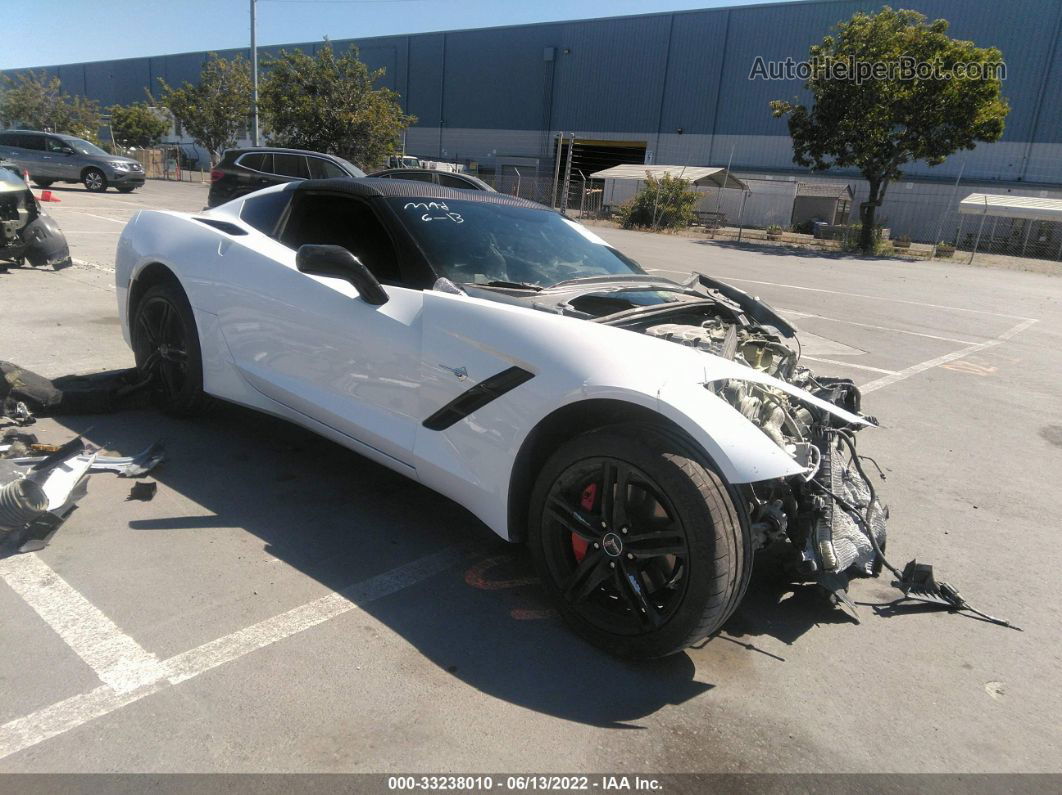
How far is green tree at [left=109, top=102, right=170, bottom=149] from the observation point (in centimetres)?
5191

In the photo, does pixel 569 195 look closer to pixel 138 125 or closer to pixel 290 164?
pixel 290 164

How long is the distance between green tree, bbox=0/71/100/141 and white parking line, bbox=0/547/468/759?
5854 cm

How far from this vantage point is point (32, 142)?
24938mm

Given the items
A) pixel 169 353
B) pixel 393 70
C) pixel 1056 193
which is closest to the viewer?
pixel 169 353

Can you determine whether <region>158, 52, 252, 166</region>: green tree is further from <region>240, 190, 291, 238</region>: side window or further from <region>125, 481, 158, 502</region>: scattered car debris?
<region>125, 481, 158, 502</region>: scattered car debris

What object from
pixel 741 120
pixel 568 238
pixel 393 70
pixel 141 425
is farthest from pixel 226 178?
pixel 393 70

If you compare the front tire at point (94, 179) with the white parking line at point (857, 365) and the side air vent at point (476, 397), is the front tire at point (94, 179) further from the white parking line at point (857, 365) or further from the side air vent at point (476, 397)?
the side air vent at point (476, 397)

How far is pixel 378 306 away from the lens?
3.17 meters

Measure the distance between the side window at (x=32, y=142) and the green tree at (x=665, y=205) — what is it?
2195cm

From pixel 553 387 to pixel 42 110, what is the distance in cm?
5983

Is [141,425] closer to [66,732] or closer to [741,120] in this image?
[66,732]

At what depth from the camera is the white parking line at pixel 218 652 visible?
83.9 inches

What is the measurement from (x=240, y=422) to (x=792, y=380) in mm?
3411

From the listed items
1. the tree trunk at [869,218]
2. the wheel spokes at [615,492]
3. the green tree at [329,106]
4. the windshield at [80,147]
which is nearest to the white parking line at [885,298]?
the wheel spokes at [615,492]
